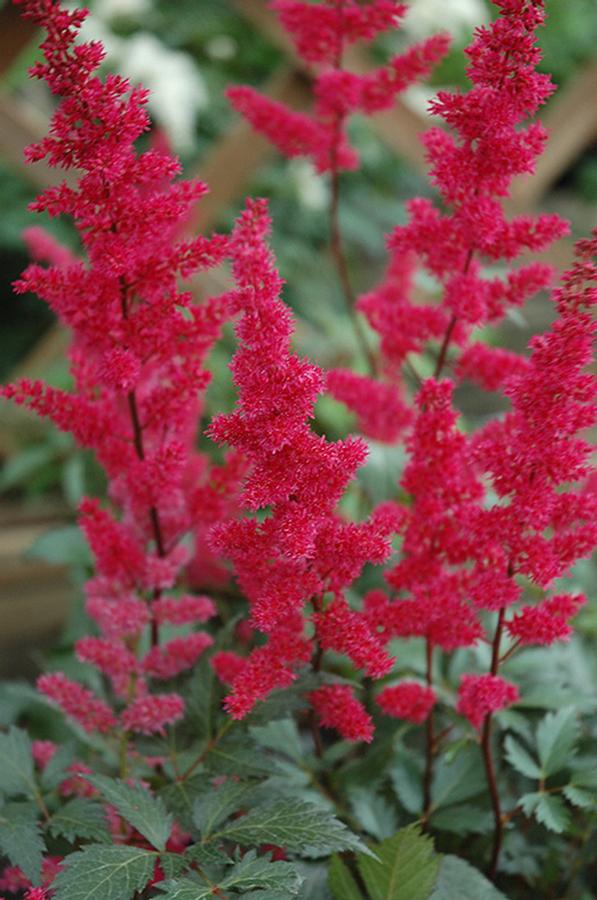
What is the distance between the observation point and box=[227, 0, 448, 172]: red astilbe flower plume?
871mm

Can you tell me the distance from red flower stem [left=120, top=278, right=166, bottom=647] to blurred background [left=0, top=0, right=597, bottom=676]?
1.04 feet

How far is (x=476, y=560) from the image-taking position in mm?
683

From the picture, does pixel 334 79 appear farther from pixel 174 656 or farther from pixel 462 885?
pixel 462 885

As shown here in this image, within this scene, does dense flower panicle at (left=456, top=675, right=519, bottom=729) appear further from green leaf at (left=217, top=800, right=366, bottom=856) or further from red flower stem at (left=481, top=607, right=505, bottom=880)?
green leaf at (left=217, top=800, right=366, bottom=856)

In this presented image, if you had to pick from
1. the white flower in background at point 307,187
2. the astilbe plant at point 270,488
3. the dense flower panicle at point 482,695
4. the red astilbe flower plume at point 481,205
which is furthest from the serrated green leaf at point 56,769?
the white flower in background at point 307,187

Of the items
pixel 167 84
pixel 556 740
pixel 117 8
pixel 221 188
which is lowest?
pixel 556 740

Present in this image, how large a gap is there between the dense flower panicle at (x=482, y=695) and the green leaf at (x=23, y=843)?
311 mm

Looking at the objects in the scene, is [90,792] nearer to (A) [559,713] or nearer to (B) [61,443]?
(A) [559,713]

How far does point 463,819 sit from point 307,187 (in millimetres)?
2093

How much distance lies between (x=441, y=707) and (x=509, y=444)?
0.42 m

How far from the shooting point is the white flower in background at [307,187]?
2639 mm

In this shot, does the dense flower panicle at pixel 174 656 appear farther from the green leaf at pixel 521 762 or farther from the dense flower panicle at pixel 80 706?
the green leaf at pixel 521 762

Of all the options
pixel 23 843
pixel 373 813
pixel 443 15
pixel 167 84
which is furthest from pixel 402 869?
pixel 443 15

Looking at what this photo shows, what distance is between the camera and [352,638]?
0.64 meters
